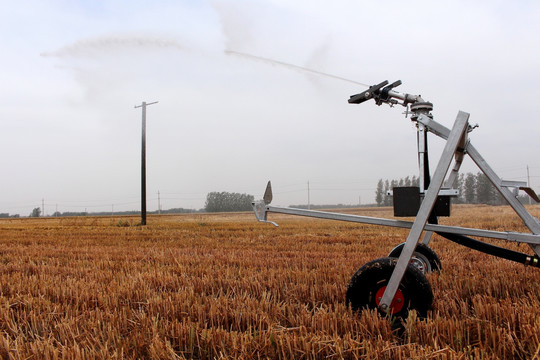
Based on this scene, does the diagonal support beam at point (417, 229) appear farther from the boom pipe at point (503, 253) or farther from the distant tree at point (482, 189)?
the distant tree at point (482, 189)

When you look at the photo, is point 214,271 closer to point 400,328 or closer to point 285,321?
point 285,321

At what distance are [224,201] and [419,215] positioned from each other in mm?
86130

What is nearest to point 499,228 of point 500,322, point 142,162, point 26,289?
point 500,322

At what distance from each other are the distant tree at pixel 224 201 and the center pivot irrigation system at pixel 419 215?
261 feet

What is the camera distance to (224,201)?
8812 centimetres

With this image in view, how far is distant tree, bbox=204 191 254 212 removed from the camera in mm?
84875

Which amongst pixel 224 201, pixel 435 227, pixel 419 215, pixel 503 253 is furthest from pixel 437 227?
pixel 224 201

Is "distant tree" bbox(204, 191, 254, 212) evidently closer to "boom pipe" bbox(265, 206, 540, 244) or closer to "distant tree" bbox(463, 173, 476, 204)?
"distant tree" bbox(463, 173, 476, 204)

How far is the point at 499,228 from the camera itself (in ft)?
43.7

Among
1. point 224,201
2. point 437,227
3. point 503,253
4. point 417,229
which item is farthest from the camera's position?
point 224,201

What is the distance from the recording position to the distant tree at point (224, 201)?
278ft

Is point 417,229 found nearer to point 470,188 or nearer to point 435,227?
point 435,227

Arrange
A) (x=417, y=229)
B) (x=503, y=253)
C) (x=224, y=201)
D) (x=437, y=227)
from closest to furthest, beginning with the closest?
(x=417, y=229) → (x=437, y=227) → (x=503, y=253) → (x=224, y=201)

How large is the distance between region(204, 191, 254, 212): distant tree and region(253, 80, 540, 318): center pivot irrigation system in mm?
79582
